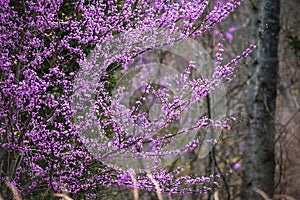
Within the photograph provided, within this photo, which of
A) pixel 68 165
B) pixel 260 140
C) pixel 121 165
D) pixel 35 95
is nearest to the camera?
pixel 35 95

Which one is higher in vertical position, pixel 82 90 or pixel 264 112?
pixel 264 112

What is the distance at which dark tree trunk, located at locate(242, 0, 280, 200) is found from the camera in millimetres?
5711

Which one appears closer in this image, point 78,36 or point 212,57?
point 78,36

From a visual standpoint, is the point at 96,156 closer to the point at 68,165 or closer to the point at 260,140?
the point at 68,165

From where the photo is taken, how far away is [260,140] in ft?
18.9

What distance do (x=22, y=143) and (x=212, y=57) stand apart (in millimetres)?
4307

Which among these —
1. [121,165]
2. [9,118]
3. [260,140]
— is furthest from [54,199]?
[260,140]

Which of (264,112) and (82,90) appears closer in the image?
(82,90)

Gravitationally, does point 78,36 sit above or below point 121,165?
above

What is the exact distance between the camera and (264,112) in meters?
5.75

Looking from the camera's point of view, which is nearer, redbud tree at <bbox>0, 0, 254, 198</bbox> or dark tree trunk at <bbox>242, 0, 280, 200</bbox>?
redbud tree at <bbox>0, 0, 254, 198</bbox>

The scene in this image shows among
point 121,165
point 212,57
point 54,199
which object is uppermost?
point 212,57

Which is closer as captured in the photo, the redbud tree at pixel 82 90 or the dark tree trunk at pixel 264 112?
the redbud tree at pixel 82 90

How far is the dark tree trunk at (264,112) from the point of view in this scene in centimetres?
571
